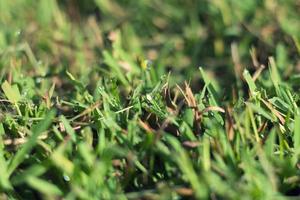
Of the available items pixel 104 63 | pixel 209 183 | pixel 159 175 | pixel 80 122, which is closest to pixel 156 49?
pixel 104 63

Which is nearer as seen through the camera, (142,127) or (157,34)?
(142,127)

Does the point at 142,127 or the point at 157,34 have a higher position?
the point at 142,127

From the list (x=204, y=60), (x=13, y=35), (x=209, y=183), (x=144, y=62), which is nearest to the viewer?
(x=209, y=183)

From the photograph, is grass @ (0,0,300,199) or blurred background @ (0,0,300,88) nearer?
grass @ (0,0,300,199)

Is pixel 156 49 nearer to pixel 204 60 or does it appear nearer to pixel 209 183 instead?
pixel 204 60

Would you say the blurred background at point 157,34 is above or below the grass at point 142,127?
below
